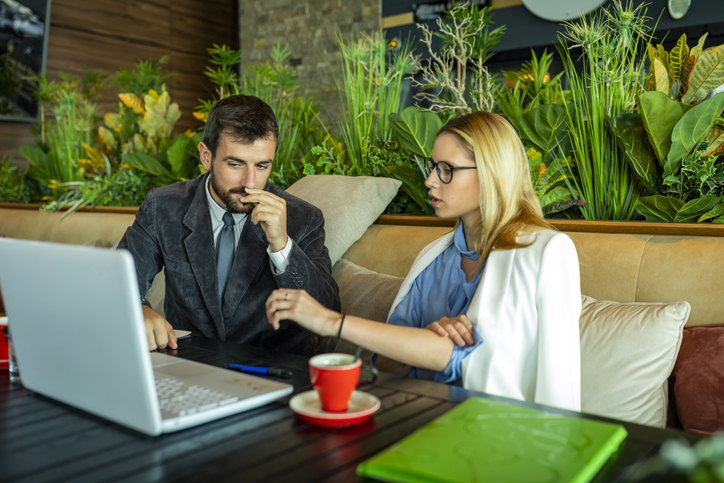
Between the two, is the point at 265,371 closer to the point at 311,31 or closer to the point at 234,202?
A: the point at 234,202

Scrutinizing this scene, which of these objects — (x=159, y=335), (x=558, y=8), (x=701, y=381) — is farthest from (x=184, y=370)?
(x=558, y=8)

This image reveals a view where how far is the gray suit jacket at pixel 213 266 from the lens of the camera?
170 cm

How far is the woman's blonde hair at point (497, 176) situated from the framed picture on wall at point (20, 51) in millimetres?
5378

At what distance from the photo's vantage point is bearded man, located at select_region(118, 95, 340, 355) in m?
1.66

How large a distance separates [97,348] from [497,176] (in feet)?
3.00

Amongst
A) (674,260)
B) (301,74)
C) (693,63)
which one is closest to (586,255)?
(674,260)

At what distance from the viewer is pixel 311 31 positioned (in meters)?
5.79

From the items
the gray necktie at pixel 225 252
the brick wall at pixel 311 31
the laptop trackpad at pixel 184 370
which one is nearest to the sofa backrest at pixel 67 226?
the gray necktie at pixel 225 252

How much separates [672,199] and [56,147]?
3511 millimetres

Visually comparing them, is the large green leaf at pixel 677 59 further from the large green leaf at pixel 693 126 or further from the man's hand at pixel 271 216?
the man's hand at pixel 271 216

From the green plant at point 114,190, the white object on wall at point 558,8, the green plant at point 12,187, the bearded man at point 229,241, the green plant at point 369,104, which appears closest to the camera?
the bearded man at point 229,241

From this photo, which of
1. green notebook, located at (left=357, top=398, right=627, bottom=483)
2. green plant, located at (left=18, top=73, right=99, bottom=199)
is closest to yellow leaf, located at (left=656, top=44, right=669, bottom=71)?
green notebook, located at (left=357, top=398, right=627, bottom=483)

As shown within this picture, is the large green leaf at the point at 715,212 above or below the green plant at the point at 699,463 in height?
above

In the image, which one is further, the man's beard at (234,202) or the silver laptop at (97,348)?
the man's beard at (234,202)
